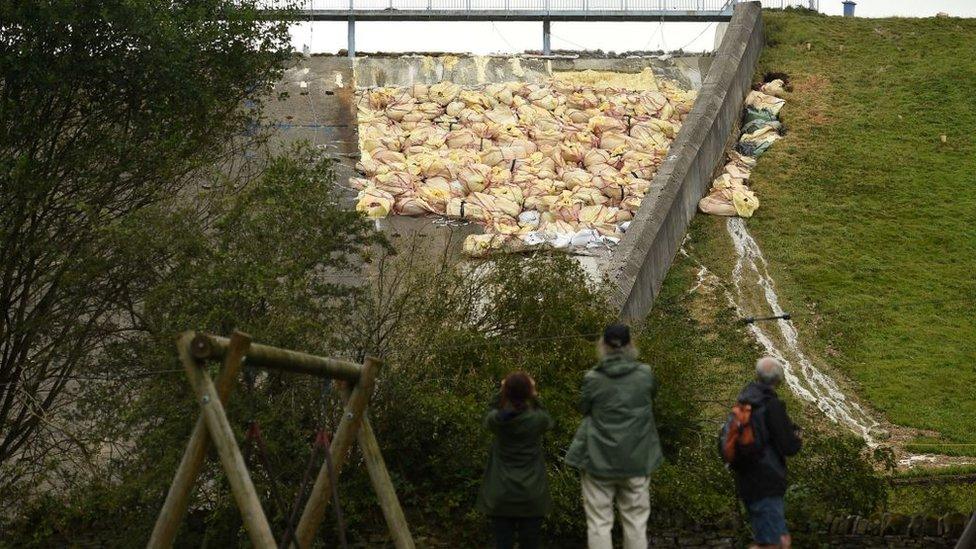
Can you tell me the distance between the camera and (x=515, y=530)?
10875 mm

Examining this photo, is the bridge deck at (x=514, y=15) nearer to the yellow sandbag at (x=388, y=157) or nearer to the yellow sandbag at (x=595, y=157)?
the yellow sandbag at (x=388, y=157)

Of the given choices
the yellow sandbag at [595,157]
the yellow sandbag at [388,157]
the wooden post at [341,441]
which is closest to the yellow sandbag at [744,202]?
the yellow sandbag at [595,157]

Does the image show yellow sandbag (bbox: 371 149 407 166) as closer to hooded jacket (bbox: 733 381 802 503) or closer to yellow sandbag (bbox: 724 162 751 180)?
yellow sandbag (bbox: 724 162 751 180)

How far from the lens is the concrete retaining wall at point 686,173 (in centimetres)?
2778

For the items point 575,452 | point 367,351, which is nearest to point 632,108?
point 367,351

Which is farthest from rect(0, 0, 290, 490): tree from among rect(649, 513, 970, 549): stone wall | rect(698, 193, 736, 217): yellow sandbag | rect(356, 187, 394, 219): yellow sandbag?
rect(698, 193, 736, 217): yellow sandbag

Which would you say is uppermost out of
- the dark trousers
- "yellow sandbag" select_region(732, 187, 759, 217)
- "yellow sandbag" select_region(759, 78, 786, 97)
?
"yellow sandbag" select_region(759, 78, 786, 97)

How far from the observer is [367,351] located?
17.8m

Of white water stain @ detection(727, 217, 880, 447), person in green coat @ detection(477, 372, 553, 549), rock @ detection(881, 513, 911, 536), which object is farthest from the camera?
white water stain @ detection(727, 217, 880, 447)

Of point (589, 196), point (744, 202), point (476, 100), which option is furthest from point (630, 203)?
point (476, 100)

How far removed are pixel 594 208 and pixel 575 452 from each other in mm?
21246

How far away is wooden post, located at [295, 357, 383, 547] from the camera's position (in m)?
11.1

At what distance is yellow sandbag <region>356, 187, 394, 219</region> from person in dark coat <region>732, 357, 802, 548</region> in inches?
836

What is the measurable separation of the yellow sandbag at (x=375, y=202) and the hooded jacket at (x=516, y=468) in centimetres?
2073
